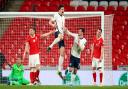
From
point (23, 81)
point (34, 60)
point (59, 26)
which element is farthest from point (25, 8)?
point (59, 26)

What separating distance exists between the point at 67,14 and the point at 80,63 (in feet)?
5.05

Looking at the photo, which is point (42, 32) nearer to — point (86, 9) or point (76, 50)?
point (76, 50)

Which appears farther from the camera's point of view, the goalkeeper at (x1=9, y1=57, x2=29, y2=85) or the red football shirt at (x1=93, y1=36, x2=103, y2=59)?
the goalkeeper at (x1=9, y1=57, x2=29, y2=85)

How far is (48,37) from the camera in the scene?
18.8 m

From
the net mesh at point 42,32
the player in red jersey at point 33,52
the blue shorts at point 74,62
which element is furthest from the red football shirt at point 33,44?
the net mesh at point 42,32

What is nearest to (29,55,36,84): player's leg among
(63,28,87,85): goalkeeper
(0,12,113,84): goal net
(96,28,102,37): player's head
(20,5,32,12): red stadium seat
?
(63,28,87,85): goalkeeper

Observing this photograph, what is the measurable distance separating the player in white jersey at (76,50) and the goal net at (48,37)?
3.40 ft

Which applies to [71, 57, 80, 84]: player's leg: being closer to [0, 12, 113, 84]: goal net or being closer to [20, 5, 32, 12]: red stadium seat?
[0, 12, 113, 84]: goal net

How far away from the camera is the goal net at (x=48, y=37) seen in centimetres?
1852

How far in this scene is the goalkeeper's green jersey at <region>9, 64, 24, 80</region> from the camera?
1792 centimetres

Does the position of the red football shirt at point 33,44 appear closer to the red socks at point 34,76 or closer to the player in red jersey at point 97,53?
the red socks at point 34,76

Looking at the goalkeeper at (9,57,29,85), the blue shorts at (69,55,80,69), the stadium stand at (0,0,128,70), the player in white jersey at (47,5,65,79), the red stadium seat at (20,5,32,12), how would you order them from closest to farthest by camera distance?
the player in white jersey at (47,5,65,79), the blue shorts at (69,55,80,69), the goalkeeper at (9,57,29,85), the stadium stand at (0,0,128,70), the red stadium seat at (20,5,32,12)

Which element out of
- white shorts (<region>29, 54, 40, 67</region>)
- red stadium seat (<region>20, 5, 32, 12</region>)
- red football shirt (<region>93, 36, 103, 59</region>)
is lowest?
white shorts (<region>29, 54, 40, 67</region>)

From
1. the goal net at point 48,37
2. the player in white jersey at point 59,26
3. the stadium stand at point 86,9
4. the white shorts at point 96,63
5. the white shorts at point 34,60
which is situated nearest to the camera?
the player in white jersey at point 59,26
